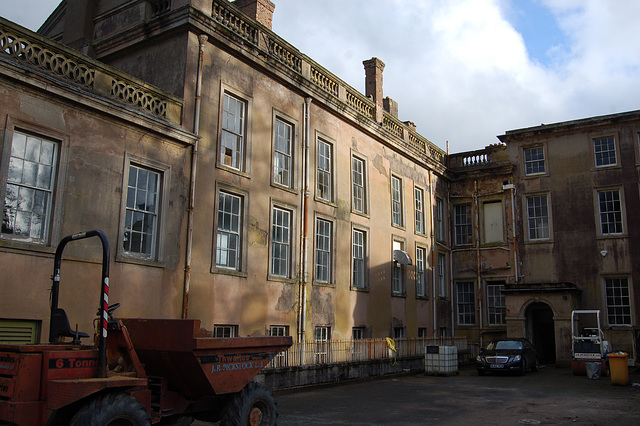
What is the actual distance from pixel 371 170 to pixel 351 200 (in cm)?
226

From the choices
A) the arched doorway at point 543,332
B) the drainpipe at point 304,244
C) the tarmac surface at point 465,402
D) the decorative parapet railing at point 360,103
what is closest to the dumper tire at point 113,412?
the tarmac surface at point 465,402

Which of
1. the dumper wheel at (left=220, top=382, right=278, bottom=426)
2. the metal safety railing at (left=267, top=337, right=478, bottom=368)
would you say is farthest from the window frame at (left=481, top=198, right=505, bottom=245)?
the dumper wheel at (left=220, top=382, right=278, bottom=426)

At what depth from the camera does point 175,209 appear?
13945mm

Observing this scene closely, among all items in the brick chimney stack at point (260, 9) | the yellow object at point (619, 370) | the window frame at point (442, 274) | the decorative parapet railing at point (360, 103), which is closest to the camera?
the yellow object at point (619, 370)

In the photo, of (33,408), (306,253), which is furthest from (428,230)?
(33,408)

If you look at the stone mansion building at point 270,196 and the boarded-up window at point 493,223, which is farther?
the boarded-up window at point 493,223

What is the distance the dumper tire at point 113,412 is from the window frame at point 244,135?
9.50m

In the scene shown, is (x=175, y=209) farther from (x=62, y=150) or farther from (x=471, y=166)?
(x=471, y=166)

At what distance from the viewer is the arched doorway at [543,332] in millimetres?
25891

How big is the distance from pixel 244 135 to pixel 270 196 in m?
2.01

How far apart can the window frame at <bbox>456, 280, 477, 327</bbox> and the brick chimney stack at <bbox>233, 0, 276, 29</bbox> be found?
54.4ft

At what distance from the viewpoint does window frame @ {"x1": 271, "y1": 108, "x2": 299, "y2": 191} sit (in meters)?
17.4

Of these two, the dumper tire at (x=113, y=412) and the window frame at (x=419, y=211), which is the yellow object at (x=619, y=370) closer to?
the window frame at (x=419, y=211)

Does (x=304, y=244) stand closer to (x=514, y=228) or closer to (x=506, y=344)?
(x=506, y=344)
